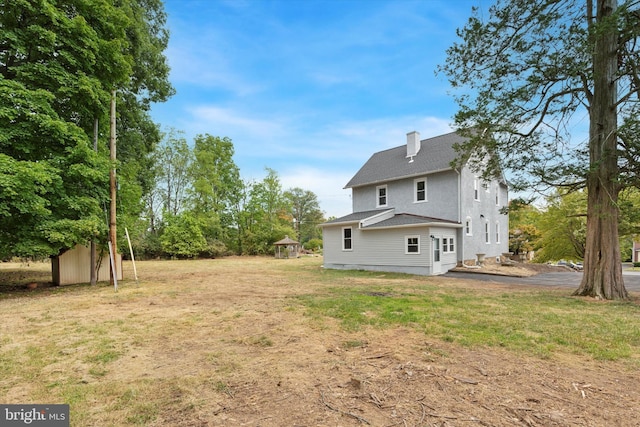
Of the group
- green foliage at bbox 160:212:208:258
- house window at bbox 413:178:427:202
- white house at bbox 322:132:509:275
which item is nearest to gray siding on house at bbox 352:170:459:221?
white house at bbox 322:132:509:275

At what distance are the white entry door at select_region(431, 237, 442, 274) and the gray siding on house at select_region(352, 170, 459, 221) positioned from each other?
7.50 ft

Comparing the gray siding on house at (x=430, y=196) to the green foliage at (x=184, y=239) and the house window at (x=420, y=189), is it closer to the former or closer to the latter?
the house window at (x=420, y=189)

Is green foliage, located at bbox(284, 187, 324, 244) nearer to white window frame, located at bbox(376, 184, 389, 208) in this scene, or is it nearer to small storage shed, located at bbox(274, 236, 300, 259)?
small storage shed, located at bbox(274, 236, 300, 259)

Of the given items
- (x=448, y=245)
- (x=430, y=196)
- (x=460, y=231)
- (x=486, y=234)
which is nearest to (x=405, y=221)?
(x=448, y=245)

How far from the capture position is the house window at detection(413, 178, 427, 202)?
58.7 feet

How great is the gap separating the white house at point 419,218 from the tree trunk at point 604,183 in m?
6.32

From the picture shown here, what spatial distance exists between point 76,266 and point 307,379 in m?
12.5

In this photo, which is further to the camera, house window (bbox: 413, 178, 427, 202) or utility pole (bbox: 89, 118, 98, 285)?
house window (bbox: 413, 178, 427, 202)

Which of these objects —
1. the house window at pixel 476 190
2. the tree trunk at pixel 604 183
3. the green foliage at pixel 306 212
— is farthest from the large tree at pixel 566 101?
the green foliage at pixel 306 212

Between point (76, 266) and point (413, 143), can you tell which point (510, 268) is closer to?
point (413, 143)

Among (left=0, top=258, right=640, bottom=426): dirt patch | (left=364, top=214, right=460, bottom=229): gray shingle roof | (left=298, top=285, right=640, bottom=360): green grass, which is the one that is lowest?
(left=298, top=285, right=640, bottom=360): green grass

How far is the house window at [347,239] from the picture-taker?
18.1 meters

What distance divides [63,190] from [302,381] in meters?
9.85

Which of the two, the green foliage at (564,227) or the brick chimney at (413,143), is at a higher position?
the brick chimney at (413,143)
